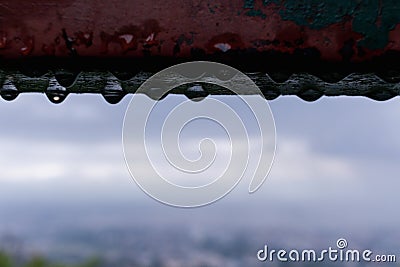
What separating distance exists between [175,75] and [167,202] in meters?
0.19

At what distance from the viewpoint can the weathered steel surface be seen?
0.38 metres

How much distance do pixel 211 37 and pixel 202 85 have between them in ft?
0.23

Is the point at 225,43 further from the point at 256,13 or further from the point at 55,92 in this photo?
the point at 55,92

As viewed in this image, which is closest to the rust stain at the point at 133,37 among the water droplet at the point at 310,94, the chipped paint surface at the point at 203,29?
the chipped paint surface at the point at 203,29

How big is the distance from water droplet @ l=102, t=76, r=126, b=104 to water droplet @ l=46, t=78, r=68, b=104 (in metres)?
0.03

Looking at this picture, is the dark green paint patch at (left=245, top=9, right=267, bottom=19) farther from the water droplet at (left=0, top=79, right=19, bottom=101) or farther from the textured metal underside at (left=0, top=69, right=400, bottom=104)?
the water droplet at (left=0, top=79, right=19, bottom=101)

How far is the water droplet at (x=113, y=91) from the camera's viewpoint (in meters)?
0.43

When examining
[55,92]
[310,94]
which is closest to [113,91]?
[55,92]

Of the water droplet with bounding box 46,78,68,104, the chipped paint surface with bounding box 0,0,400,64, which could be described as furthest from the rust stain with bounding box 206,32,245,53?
the water droplet with bounding box 46,78,68,104

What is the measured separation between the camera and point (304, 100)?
0.49m

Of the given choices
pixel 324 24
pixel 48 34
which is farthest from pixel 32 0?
pixel 324 24

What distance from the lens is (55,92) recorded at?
48cm

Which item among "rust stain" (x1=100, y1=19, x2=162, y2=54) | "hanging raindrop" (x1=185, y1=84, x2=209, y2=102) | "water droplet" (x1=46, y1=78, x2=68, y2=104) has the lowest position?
"rust stain" (x1=100, y1=19, x2=162, y2=54)

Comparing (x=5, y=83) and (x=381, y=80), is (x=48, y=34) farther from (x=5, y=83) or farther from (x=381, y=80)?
(x=381, y=80)
